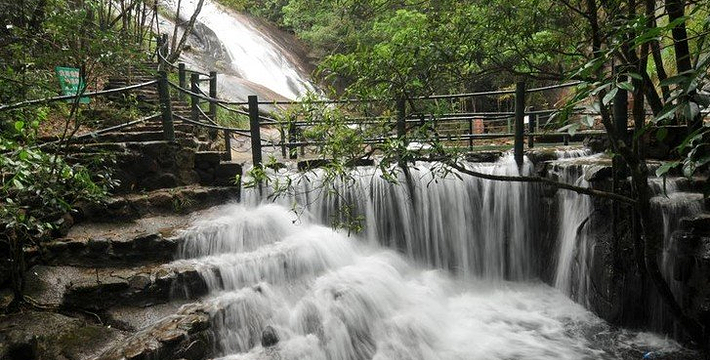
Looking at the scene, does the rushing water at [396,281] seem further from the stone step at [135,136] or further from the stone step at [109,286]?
the stone step at [135,136]

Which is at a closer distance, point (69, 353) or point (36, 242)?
point (69, 353)

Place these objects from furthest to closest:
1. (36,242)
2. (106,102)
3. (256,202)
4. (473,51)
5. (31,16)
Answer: (106,102) < (256,202) < (31,16) < (36,242) < (473,51)

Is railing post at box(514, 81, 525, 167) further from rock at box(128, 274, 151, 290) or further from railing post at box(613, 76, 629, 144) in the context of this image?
rock at box(128, 274, 151, 290)

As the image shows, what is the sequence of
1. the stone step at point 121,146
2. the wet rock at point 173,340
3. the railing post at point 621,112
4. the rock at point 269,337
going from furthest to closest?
the stone step at point 121,146 < the railing post at point 621,112 < the rock at point 269,337 < the wet rock at point 173,340

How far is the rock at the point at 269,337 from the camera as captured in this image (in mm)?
4098

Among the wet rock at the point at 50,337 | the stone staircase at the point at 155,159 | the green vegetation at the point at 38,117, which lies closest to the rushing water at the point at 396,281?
the stone staircase at the point at 155,159

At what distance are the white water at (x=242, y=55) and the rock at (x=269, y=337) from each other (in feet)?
35.3

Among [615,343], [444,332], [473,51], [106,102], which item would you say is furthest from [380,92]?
[106,102]

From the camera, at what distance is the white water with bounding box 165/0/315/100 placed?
15492 millimetres

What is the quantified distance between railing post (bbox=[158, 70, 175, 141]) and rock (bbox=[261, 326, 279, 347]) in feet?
10.2

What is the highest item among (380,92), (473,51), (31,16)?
(31,16)

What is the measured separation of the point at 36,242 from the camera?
422 cm

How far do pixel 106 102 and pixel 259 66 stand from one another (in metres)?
10.9

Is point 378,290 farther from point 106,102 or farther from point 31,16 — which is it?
point 106,102
